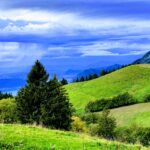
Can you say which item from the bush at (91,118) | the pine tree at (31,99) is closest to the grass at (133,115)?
the bush at (91,118)

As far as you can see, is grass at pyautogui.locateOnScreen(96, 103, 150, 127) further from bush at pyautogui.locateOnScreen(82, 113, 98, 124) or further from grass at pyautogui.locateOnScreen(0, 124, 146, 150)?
grass at pyautogui.locateOnScreen(0, 124, 146, 150)

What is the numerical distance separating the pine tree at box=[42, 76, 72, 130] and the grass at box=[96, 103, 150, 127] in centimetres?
8137

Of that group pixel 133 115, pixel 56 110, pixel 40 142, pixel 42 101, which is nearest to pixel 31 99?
pixel 42 101

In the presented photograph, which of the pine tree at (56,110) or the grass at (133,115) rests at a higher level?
the grass at (133,115)

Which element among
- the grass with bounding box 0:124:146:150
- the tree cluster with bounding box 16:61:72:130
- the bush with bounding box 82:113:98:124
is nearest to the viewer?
the grass with bounding box 0:124:146:150

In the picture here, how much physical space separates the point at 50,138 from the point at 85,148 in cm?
258

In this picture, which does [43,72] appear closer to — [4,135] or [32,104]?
[32,104]

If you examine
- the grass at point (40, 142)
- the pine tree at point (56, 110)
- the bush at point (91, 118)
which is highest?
the bush at point (91, 118)

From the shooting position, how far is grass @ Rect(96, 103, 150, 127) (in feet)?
537

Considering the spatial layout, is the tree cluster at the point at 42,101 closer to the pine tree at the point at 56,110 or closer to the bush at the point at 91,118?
the pine tree at the point at 56,110

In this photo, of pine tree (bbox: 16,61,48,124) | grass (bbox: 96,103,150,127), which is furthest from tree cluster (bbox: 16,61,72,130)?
grass (bbox: 96,103,150,127)

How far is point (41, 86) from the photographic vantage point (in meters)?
80.1

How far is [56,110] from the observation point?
7469cm

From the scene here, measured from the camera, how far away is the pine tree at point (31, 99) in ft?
256
